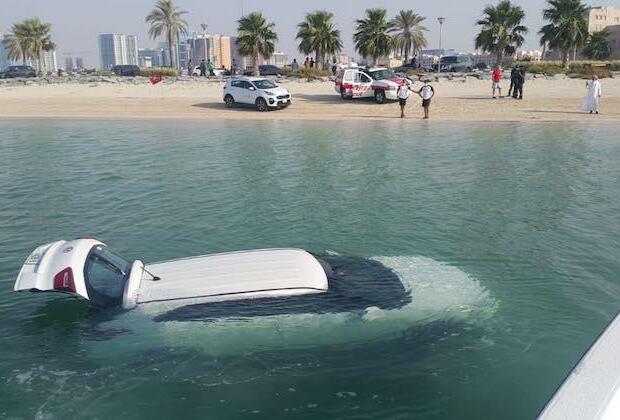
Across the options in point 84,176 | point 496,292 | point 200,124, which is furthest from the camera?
point 200,124

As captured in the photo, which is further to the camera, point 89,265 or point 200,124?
point 200,124

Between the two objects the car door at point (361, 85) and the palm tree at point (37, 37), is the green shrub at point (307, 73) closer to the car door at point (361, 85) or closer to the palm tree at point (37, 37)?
the car door at point (361, 85)

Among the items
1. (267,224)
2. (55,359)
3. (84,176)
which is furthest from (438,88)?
(55,359)

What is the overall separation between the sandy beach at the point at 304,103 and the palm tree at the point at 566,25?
30.7 ft

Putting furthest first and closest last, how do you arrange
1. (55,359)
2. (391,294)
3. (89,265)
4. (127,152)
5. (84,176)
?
(127,152)
(84,176)
(391,294)
(89,265)
(55,359)

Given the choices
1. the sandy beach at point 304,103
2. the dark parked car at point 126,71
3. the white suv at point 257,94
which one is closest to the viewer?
the sandy beach at point 304,103

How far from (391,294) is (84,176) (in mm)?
12453

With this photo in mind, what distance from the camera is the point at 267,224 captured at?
39.5 ft

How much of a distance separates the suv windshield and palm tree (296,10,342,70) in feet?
156

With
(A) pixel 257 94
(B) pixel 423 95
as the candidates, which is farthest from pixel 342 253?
(A) pixel 257 94

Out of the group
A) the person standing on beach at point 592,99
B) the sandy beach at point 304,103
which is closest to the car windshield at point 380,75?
the sandy beach at point 304,103

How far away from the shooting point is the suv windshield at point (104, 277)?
23.5ft

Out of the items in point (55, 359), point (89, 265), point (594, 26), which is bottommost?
point (55, 359)

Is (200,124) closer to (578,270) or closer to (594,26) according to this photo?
(578,270)
